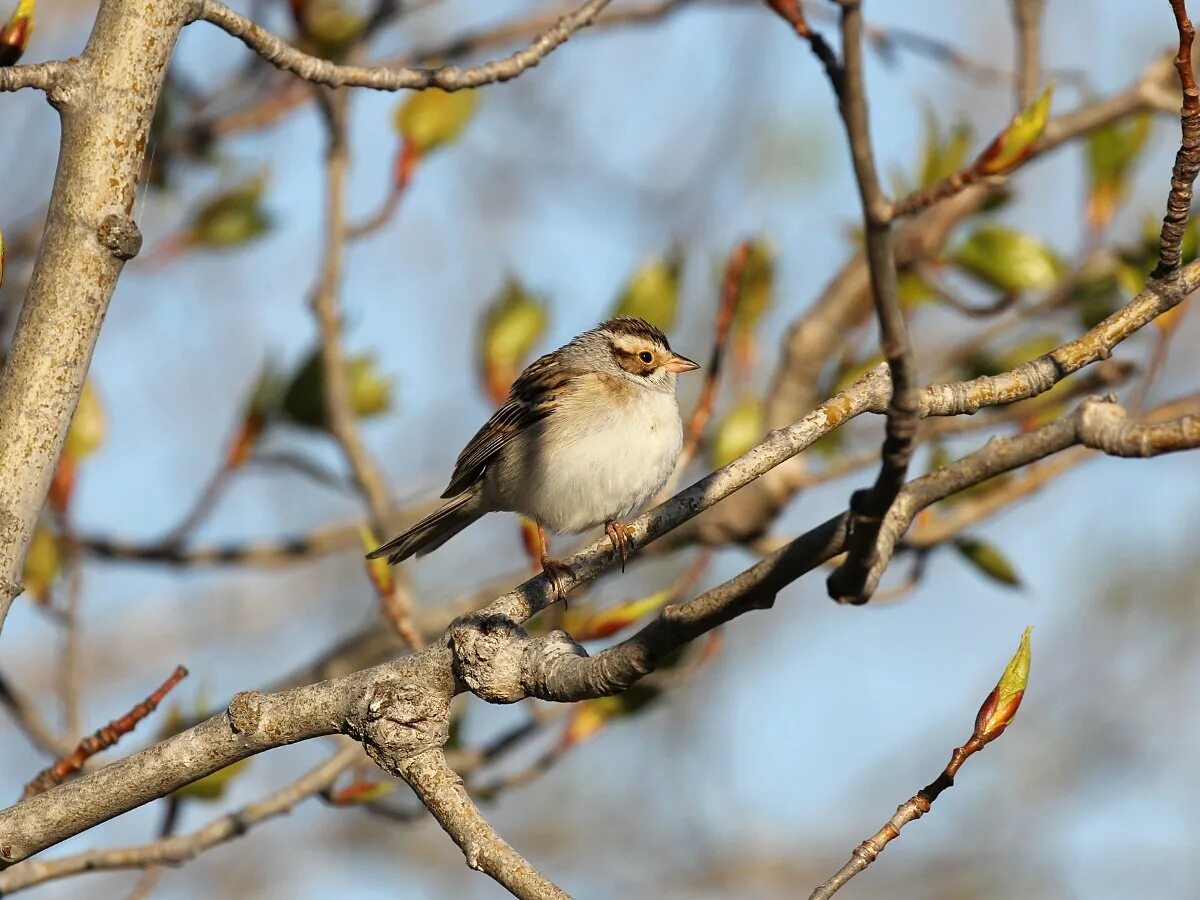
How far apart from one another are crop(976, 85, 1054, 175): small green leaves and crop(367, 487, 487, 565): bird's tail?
2.62 meters

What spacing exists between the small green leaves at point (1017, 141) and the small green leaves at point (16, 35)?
2441 mm

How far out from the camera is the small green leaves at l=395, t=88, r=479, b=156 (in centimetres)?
579

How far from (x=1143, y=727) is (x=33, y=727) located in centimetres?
1252

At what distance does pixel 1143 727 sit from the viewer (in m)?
14.4

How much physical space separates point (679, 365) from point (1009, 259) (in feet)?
5.34

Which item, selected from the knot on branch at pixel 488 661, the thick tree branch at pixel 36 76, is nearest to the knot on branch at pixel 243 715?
the knot on branch at pixel 488 661

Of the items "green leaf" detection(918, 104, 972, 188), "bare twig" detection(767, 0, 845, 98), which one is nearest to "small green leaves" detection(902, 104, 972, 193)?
"green leaf" detection(918, 104, 972, 188)

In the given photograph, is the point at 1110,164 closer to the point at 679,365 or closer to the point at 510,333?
the point at 679,365

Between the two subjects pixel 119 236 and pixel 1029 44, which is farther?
pixel 1029 44

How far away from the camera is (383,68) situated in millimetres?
3541

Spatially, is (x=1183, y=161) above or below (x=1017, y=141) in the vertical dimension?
below

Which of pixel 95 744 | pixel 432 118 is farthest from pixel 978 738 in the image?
pixel 432 118

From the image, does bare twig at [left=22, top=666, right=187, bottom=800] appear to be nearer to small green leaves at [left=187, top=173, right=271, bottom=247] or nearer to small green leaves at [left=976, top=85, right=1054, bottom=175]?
small green leaves at [left=976, top=85, right=1054, bottom=175]

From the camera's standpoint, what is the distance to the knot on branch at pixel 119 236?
2820 mm
